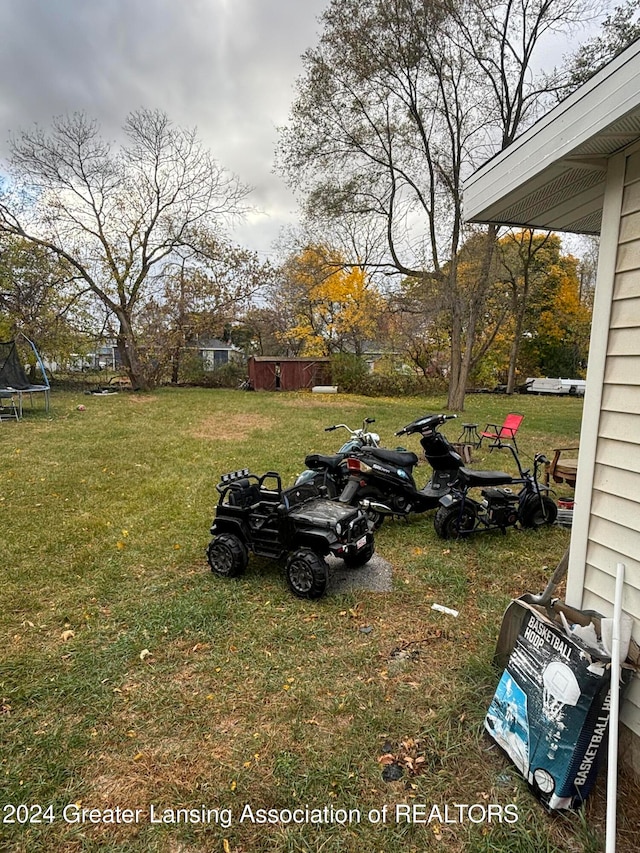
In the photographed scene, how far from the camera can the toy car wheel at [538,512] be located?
4117 mm

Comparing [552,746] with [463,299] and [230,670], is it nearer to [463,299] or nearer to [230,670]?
[230,670]

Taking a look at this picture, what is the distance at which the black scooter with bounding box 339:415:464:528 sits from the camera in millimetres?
4191

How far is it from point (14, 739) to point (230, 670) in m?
0.94

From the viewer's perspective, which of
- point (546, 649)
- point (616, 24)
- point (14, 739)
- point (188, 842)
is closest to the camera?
point (188, 842)

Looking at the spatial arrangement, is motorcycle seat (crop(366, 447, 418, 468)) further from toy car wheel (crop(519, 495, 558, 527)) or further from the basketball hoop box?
the basketball hoop box

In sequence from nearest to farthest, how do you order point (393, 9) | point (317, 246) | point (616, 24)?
point (616, 24) → point (393, 9) → point (317, 246)

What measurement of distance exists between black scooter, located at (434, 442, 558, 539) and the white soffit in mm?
2124

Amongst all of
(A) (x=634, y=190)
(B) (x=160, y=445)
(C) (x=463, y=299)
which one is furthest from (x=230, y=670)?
(C) (x=463, y=299)

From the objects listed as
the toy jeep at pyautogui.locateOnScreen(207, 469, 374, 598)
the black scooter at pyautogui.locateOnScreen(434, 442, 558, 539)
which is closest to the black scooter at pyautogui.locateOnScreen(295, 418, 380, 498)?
the toy jeep at pyautogui.locateOnScreen(207, 469, 374, 598)

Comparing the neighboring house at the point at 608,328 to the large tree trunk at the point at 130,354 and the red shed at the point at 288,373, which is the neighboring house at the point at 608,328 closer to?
the large tree trunk at the point at 130,354

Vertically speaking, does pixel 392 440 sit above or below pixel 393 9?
below

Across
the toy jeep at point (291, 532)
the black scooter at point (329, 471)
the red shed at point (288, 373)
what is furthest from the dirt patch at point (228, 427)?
the red shed at point (288, 373)

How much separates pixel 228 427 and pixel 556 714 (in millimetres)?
8587

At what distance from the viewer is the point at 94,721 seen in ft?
6.54
